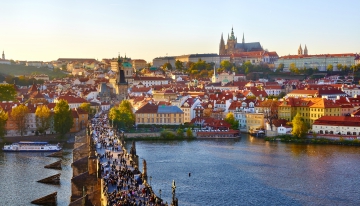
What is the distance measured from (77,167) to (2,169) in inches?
191

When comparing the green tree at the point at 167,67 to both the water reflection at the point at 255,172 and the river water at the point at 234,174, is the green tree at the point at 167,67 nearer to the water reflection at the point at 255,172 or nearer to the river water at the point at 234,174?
the water reflection at the point at 255,172

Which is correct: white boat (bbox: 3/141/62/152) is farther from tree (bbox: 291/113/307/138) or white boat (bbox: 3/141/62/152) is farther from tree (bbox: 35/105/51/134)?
tree (bbox: 291/113/307/138)

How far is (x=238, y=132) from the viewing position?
1738 inches

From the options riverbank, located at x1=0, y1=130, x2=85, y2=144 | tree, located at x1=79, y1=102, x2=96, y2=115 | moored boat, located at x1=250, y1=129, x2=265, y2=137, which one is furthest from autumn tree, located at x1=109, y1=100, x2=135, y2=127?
moored boat, located at x1=250, y1=129, x2=265, y2=137

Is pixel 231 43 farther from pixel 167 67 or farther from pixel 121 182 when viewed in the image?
pixel 121 182

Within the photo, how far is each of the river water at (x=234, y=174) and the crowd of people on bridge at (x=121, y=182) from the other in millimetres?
2003

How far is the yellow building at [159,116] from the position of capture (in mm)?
48438

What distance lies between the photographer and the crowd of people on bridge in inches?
650

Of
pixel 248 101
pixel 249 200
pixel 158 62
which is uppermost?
pixel 158 62


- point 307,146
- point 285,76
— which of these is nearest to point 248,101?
point 307,146

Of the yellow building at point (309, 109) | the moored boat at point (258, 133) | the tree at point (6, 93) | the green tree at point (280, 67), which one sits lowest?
the moored boat at point (258, 133)

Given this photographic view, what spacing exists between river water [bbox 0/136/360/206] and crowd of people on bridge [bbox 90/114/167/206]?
2.00 m

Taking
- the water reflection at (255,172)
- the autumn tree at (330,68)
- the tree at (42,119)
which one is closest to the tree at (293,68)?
the autumn tree at (330,68)

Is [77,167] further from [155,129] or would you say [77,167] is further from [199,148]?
[155,129]
